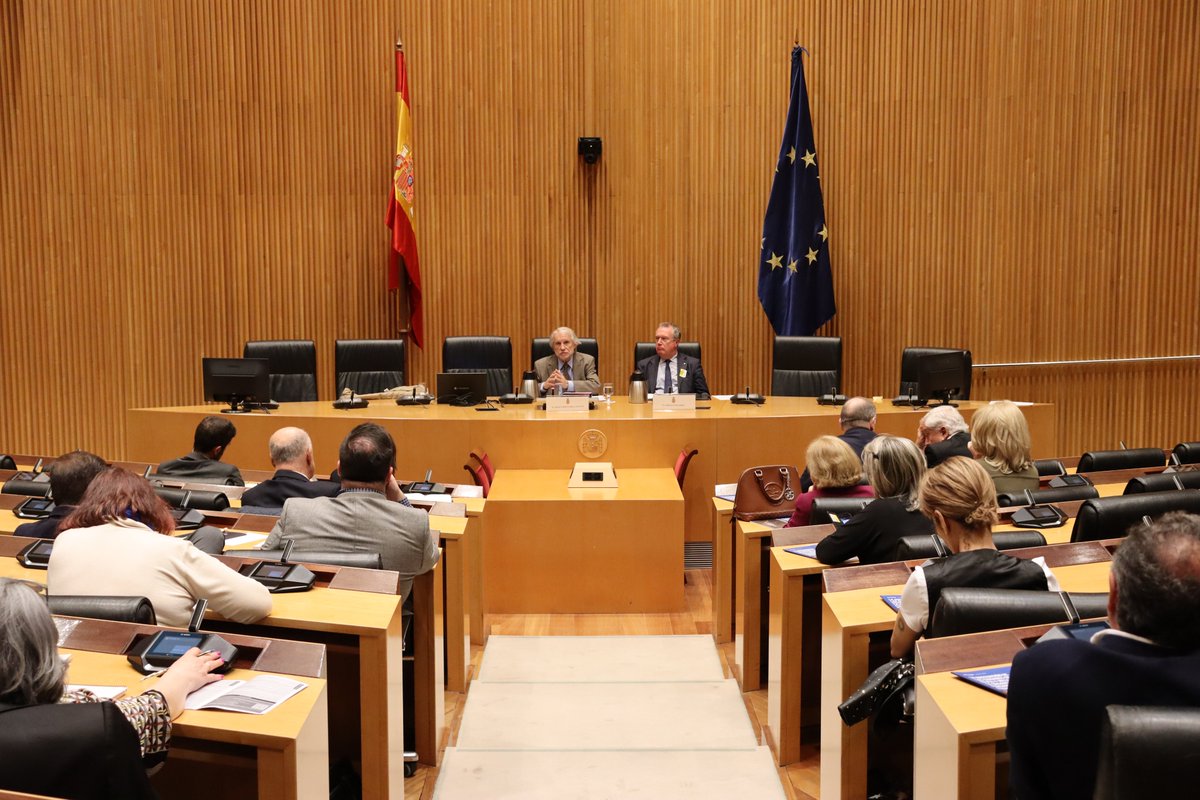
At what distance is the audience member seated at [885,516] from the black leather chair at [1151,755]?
74.0 inches

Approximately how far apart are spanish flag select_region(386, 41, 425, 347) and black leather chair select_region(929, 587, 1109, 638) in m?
6.50

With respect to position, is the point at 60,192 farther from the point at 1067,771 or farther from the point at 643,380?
the point at 1067,771

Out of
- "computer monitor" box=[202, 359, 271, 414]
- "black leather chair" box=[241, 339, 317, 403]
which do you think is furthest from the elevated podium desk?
"black leather chair" box=[241, 339, 317, 403]

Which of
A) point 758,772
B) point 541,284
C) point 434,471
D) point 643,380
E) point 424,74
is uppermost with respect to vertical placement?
point 424,74

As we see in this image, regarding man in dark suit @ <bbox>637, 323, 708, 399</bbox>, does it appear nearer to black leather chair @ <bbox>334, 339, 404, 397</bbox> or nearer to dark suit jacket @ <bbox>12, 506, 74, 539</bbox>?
black leather chair @ <bbox>334, 339, 404, 397</bbox>

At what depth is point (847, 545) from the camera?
332 cm

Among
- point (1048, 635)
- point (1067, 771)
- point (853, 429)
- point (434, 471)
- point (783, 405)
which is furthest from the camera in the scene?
point (783, 405)

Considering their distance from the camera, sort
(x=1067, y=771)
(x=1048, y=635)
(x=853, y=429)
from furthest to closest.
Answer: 1. (x=853, y=429)
2. (x=1048, y=635)
3. (x=1067, y=771)

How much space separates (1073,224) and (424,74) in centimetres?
534

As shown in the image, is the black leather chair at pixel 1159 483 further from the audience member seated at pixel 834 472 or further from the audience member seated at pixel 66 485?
the audience member seated at pixel 66 485

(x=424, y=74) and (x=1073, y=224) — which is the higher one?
(x=424, y=74)

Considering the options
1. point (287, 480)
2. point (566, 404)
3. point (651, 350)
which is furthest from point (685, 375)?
point (287, 480)

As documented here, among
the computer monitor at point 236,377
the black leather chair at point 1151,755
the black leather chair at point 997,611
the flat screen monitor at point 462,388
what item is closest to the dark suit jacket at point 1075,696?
the black leather chair at point 1151,755

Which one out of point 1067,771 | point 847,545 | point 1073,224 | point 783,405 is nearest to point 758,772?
point 847,545
